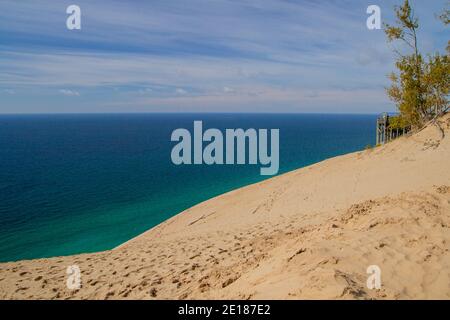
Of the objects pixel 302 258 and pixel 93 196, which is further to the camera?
pixel 93 196

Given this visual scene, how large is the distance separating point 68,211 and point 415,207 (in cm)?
2974

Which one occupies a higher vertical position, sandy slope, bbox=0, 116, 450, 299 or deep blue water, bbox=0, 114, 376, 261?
sandy slope, bbox=0, 116, 450, 299

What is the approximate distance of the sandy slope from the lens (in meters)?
6.29

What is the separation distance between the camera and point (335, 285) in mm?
5754

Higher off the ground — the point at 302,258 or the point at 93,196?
the point at 302,258

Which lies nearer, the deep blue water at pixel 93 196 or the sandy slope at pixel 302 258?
the sandy slope at pixel 302 258

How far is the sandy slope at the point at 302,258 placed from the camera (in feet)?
20.6

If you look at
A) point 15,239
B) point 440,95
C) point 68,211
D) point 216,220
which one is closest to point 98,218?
point 68,211

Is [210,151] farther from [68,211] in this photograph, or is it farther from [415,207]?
[415,207]

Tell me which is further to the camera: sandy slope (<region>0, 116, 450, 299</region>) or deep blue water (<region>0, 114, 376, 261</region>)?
deep blue water (<region>0, 114, 376, 261</region>)

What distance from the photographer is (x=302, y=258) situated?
732 cm

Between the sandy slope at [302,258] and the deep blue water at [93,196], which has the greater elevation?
the sandy slope at [302,258]
